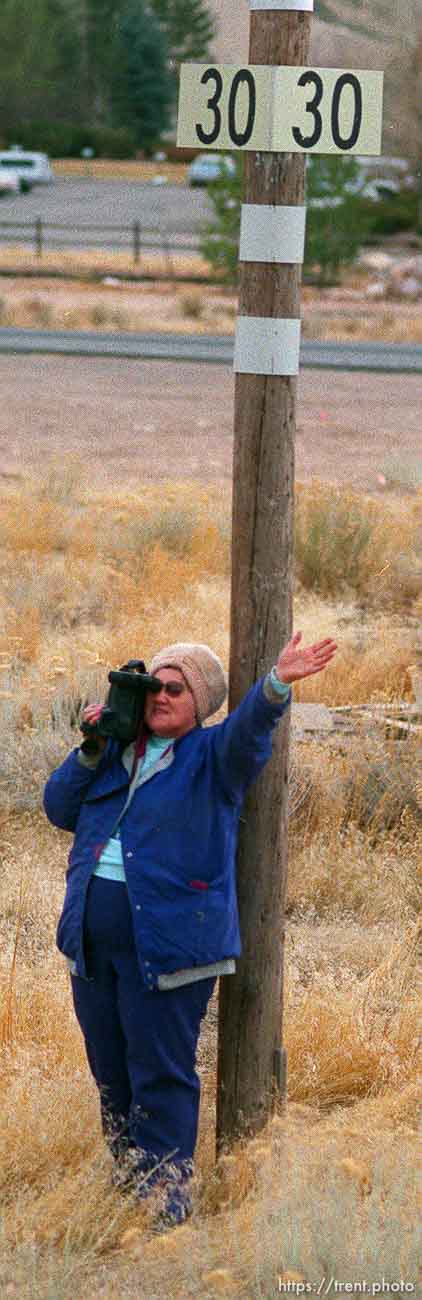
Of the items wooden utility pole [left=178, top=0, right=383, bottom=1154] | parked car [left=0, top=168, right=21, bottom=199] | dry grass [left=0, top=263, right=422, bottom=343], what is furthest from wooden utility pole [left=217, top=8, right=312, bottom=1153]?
parked car [left=0, top=168, right=21, bottom=199]

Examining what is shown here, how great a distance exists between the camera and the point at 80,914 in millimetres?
3689

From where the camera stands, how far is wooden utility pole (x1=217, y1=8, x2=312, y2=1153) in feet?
12.5

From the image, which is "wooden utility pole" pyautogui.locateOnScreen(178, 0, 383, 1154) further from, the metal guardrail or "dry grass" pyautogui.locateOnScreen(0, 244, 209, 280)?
the metal guardrail

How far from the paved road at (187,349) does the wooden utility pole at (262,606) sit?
1998cm

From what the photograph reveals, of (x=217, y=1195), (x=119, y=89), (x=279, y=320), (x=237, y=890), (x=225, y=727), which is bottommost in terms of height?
(x=217, y=1195)

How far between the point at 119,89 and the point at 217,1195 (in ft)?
296

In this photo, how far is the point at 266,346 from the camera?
12.6ft

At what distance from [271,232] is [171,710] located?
41.8 inches

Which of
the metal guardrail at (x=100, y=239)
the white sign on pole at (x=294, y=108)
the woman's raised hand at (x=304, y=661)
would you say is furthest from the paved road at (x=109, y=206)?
the woman's raised hand at (x=304, y=661)

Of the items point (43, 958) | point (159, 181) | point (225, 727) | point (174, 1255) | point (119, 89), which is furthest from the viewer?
point (119, 89)

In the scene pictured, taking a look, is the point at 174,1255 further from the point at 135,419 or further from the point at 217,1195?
the point at 135,419

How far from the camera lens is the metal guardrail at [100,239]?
43.5 meters

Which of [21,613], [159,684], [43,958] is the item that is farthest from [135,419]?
[159,684]

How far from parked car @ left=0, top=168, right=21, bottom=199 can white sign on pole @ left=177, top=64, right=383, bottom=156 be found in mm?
62133
